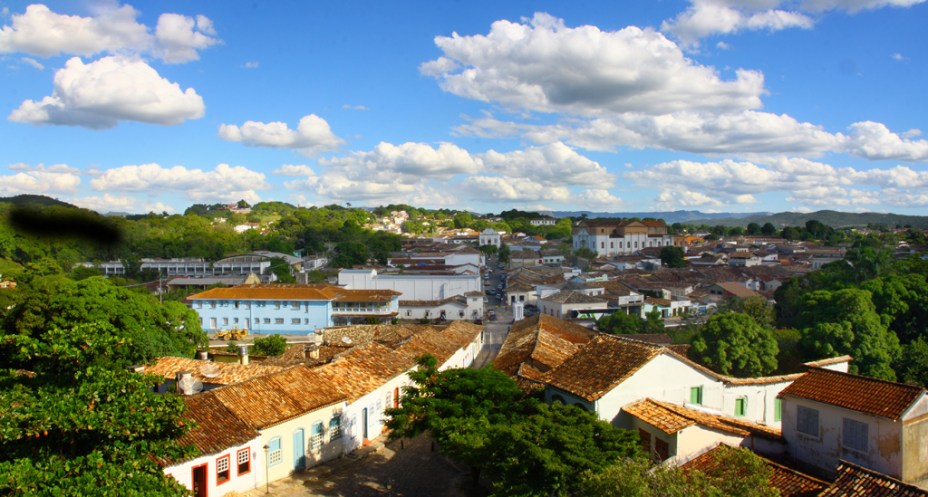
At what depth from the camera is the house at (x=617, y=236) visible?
11306 centimetres

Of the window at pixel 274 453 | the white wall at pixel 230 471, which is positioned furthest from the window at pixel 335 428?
the white wall at pixel 230 471

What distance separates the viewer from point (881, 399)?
13.2 metres

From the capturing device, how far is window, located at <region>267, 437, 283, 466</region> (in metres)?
15.8

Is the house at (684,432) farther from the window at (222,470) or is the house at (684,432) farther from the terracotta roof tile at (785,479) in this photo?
the window at (222,470)

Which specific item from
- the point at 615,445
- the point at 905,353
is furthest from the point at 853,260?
the point at 615,445

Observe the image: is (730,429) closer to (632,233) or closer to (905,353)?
(905,353)

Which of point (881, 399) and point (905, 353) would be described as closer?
point (881, 399)

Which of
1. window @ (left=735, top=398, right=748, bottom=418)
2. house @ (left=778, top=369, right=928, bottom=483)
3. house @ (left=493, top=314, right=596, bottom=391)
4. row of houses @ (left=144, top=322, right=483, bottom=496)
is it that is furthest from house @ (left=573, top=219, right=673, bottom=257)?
house @ (left=778, top=369, right=928, bottom=483)

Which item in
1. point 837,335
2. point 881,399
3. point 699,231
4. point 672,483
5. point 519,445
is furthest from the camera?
point 699,231

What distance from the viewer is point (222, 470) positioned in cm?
1435

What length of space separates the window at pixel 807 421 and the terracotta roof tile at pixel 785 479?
248 cm

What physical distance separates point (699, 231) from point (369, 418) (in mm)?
166369

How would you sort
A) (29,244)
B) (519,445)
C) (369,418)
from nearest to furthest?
(519,445), (369,418), (29,244)

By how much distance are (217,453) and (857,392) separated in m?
13.9
